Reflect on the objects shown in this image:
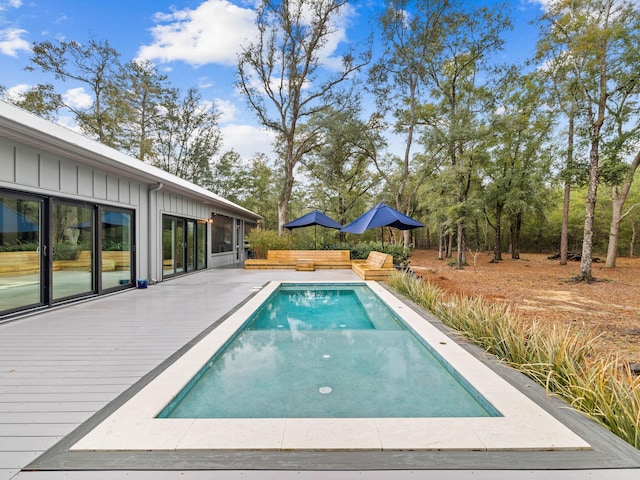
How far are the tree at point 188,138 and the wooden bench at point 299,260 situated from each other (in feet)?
44.4

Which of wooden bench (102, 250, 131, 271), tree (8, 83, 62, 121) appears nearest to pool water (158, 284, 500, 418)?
wooden bench (102, 250, 131, 271)

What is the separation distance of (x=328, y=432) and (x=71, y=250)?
19.3 ft

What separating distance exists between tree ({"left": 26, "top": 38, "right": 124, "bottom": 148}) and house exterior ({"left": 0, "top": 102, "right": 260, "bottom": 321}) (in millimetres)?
11451

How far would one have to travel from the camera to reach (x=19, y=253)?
4512 millimetres

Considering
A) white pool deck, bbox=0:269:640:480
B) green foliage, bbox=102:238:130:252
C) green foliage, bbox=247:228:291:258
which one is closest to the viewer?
white pool deck, bbox=0:269:640:480

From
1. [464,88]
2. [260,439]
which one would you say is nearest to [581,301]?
[260,439]

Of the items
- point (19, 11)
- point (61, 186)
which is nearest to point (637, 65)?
point (61, 186)

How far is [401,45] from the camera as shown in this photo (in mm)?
13539

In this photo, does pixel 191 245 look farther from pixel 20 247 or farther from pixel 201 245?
pixel 20 247

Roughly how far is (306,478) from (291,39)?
1643 cm

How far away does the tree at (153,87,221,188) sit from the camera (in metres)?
20.2

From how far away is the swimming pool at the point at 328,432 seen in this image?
1723mm

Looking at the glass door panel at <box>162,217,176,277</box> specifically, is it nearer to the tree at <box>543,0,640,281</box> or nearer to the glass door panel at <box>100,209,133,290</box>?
the glass door panel at <box>100,209,133,290</box>

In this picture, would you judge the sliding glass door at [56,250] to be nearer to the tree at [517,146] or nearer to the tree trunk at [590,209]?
the tree trunk at [590,209]
